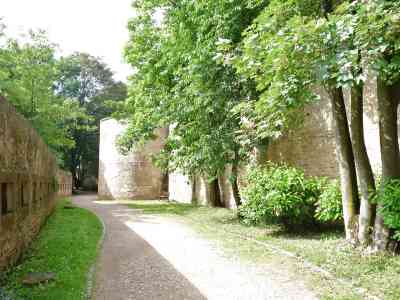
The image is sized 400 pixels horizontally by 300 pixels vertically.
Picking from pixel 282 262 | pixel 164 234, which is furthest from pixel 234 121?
pixel 282 262

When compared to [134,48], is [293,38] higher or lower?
lower

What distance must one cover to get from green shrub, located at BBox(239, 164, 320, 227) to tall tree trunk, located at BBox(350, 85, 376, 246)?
1.95 meters

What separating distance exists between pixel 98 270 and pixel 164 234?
12.4 ft

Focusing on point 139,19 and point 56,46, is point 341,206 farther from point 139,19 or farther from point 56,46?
point 56,46

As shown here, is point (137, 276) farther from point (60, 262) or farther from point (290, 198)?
point (290, 198)

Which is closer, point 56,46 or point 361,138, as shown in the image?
point 361,138

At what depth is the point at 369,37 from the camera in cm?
466

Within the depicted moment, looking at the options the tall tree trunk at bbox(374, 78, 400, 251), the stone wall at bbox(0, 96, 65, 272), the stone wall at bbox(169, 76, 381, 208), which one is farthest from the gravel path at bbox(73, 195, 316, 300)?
the stone wall at bbox(169, 76, 381, 208)

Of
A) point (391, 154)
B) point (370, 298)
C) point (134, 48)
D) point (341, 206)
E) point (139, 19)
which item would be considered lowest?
point (370, 298)

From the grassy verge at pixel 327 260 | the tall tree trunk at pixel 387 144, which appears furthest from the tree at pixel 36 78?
the tall tree trunk at pixel 387 144

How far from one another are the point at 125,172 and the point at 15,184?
21.4 metres

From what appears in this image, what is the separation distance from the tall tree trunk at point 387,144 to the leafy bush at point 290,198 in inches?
65.3

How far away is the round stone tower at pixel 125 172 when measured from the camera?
2758cm

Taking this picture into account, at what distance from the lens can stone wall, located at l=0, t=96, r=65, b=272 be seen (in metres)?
5.60
